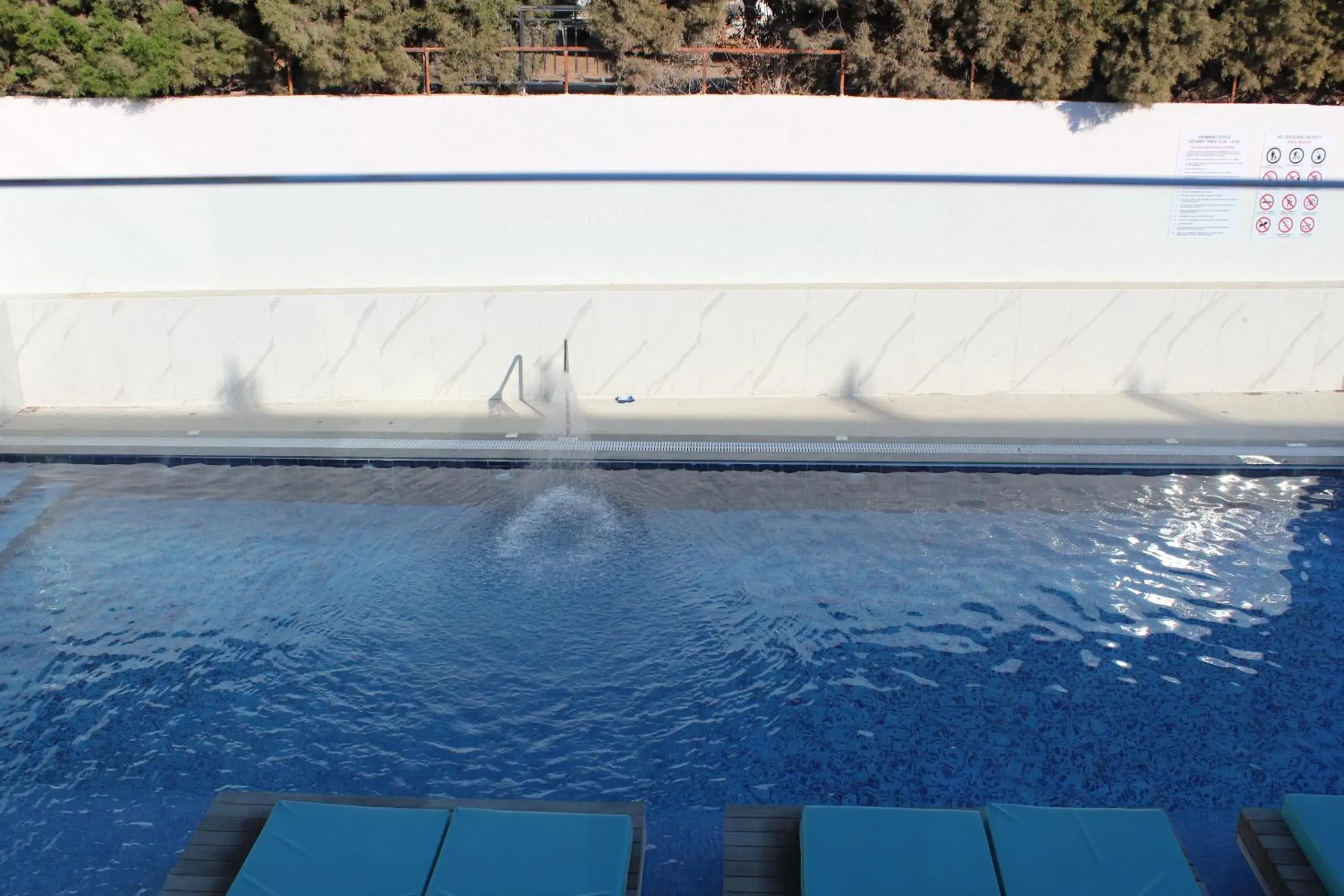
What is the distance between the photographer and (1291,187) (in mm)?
10594

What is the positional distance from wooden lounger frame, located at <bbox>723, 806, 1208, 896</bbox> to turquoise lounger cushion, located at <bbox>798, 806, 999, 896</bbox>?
10cm

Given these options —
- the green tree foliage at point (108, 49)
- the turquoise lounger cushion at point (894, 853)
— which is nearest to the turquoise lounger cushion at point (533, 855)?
the turquoise lounger cushion at point (894, 853)

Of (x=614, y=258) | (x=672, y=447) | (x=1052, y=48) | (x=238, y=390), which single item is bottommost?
(x=672, y=447)

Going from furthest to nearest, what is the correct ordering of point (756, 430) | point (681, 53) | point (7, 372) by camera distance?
point (681, 53) < point (7, 372) < point (756, 430)

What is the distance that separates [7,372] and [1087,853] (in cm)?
950

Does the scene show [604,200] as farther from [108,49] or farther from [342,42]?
[108,49]

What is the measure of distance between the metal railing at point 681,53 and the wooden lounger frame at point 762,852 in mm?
7676

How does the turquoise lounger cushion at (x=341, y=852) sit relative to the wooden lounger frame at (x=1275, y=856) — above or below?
above

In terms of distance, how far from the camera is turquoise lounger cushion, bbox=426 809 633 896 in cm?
396

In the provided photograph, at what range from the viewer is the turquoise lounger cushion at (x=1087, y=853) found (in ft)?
13.0

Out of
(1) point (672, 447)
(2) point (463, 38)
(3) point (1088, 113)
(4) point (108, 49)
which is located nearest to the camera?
(1) point (672, 447)

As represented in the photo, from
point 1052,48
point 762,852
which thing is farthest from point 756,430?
point 762,852

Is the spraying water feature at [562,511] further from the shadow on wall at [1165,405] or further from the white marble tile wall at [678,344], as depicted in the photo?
the shadow on wall at [1165,405]

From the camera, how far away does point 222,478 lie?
852cm
